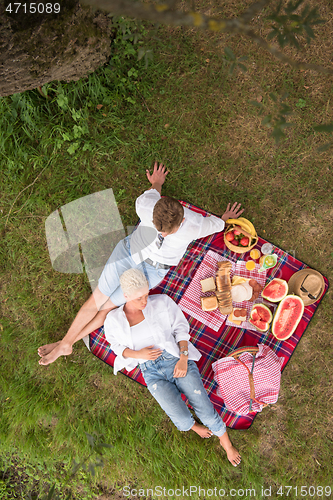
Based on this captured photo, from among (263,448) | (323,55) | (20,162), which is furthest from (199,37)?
(263,448)

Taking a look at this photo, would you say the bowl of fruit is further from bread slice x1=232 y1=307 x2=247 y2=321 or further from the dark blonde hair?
the dark blonde hair

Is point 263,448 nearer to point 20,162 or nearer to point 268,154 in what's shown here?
point 268,154

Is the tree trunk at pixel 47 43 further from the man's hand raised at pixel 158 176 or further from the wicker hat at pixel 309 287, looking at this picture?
the wicker hat at pixel 309 287

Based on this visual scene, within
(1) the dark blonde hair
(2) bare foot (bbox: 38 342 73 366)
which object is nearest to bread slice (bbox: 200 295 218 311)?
(1) the dark blonde hair

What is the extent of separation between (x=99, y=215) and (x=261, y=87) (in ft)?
11.1

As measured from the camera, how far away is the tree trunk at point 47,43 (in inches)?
134

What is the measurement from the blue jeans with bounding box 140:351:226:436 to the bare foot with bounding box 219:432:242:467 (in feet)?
0.49

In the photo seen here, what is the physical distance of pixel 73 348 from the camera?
5277mm

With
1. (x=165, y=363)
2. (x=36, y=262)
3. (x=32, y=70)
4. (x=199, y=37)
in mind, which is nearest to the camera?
(x=32, y=70)

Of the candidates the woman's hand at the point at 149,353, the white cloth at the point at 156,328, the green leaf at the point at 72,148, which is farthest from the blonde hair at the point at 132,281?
the green leaf at the point at 72,148

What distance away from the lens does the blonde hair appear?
421 centimetres

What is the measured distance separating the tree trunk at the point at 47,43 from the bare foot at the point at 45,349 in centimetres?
379

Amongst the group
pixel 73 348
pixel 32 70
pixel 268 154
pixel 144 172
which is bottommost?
pixel 73 348

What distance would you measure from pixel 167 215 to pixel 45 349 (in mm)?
3203
